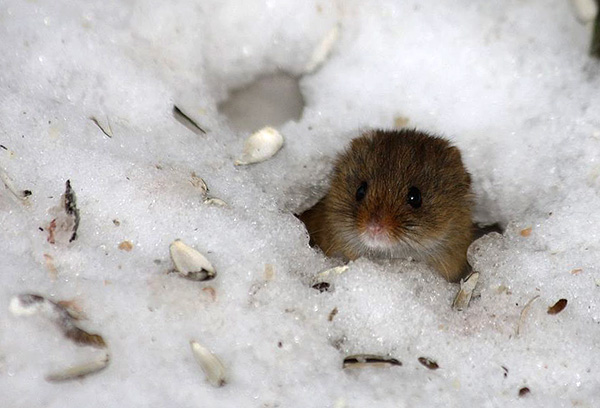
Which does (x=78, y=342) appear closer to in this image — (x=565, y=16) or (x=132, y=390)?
(x=132, y=390)

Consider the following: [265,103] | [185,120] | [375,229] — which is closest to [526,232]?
[375,229]

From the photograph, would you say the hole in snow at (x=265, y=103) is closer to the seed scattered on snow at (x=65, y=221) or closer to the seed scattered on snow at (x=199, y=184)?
the seed scattered on snow at (x=199, y=184)

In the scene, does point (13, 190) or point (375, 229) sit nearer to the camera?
point (13, 190)

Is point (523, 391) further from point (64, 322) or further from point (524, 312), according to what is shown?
point (64, 322)

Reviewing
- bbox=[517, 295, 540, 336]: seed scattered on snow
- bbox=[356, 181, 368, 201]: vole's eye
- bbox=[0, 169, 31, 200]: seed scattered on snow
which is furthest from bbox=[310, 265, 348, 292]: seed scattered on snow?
bbox=[0, 169, 31, 200]: seed scattered on snow

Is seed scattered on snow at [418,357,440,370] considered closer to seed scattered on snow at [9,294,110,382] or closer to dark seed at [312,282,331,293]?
dark seed at [312,282,331,293]

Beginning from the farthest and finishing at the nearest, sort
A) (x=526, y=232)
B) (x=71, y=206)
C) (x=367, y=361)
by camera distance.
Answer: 1. (x=526, y=232)
2. (x=71, y=206)
3. (x=367, y=361)

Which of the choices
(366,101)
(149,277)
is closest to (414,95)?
(366,101)
